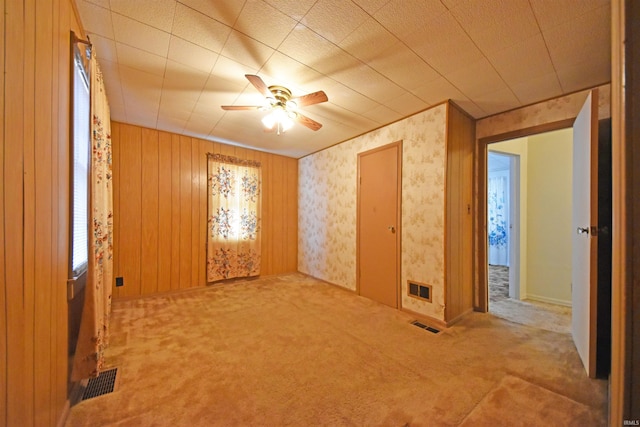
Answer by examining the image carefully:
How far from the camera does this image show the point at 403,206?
2984 mm

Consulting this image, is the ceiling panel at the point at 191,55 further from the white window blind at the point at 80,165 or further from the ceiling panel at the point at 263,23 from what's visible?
the white window blind at the point at 80,165

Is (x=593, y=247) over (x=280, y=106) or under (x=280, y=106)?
under

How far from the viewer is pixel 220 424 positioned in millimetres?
1306

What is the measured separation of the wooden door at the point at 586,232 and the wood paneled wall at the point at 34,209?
293cm

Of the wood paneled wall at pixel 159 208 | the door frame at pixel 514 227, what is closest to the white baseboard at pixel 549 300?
the door frame at pixel 514 227

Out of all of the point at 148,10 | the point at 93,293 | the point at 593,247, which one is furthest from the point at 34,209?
the point at 593,247

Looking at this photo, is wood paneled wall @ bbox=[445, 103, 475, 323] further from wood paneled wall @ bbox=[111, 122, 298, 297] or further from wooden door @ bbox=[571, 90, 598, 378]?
wood paneled wall @ bbox=[111, 122, 298, 297]

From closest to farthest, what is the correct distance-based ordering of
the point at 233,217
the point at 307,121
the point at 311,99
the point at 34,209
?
the point at 34,209, the point at 311,99, the point at 307,121, the point at 233,217

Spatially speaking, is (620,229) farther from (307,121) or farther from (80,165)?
(80,165)

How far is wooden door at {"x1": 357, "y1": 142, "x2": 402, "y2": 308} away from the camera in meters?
3.07

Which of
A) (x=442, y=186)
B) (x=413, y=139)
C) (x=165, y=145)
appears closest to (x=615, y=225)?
(x=442, y=186)

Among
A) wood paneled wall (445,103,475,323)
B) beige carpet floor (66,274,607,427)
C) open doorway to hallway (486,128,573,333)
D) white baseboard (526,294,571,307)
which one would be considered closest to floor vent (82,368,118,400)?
beige carpet floor (66,274,607,427)

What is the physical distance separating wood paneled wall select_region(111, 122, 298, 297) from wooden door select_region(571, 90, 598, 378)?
417cm

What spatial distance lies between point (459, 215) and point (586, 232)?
1.08 meters
